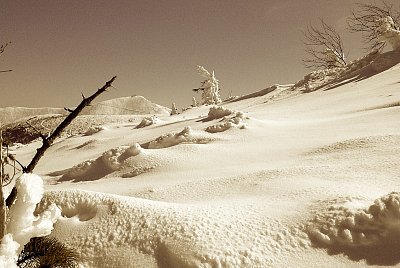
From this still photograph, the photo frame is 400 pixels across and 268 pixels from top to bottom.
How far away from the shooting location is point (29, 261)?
2.60m

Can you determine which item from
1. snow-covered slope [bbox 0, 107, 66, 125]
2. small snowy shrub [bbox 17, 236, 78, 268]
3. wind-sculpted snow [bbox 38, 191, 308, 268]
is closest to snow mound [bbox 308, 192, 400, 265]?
wind-sculpted snow [bbox 38, 191, 308, 268]

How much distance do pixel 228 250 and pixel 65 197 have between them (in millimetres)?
2485

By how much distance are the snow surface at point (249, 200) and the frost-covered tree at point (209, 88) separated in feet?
85.9

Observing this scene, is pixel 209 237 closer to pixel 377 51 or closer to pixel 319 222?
pixel 319 222

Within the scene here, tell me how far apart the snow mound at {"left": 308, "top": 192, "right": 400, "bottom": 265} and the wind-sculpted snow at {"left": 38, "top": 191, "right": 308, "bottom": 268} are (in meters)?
0.26

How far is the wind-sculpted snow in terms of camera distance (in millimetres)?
3383

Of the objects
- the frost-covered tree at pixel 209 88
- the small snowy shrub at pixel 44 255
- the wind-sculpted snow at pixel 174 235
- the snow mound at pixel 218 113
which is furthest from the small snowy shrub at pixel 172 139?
the frost-covered tree at pixel 209 88

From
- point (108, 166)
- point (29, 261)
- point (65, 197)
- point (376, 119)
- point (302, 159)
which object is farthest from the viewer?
point (108, 166)

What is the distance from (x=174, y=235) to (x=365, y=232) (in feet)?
6.84

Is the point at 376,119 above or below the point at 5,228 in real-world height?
below

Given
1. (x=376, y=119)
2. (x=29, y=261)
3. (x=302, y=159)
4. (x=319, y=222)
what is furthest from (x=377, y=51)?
(x=29, y=261)

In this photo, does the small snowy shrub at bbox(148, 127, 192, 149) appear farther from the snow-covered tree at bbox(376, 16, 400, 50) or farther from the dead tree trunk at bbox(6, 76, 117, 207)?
the snow-covered tree at bbox(376, 16, 400, 50)

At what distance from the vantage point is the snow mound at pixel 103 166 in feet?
30.5

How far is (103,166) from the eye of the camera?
32.2ft
